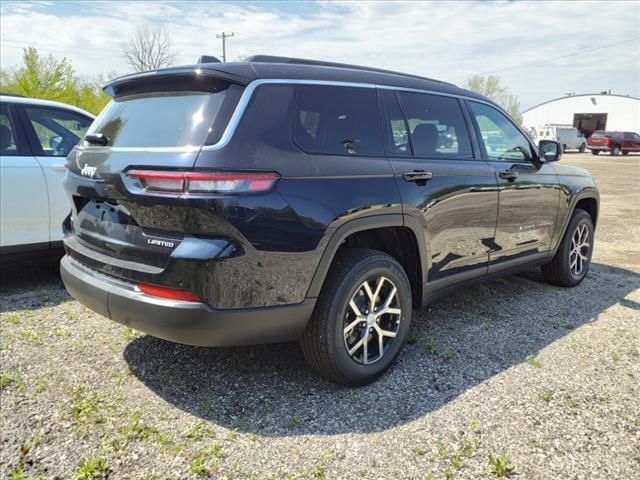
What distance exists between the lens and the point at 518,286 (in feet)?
17.0

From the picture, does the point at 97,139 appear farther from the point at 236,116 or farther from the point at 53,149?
the point at 53,149

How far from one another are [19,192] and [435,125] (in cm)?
350

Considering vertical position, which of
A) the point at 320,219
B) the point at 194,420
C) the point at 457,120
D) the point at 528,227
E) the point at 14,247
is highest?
the point at 457,120

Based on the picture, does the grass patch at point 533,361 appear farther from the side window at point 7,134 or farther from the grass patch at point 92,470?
the side window at point 7,134

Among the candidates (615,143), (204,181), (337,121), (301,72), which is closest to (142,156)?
(204,181)

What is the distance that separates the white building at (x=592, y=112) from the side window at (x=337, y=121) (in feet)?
182

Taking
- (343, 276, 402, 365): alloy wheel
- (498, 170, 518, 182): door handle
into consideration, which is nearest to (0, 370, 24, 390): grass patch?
(343, 276, 402, 365): alloy wheel

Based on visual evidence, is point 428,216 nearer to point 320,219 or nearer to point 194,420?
Result: point 320,219

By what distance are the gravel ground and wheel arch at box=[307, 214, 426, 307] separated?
0.60 meters

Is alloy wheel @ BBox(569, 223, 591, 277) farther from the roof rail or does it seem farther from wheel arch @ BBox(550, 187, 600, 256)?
the roof rail

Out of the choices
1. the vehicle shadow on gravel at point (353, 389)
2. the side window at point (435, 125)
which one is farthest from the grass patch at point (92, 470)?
the side window at point (435, 125)

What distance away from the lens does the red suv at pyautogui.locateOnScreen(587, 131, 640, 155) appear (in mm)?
35094

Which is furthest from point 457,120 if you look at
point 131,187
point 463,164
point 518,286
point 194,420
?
point 194,420

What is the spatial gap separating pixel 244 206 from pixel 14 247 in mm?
3090
